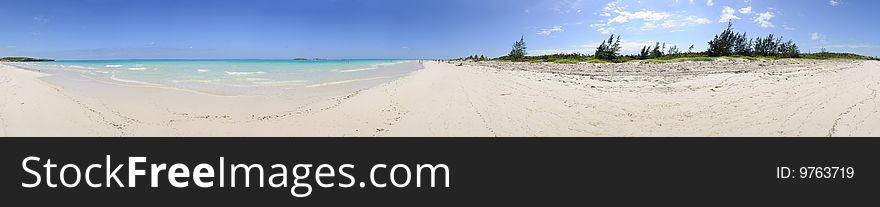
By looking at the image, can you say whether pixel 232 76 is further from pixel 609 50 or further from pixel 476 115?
pixel 609 50

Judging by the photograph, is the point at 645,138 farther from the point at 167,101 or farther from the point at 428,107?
the point at 167,101

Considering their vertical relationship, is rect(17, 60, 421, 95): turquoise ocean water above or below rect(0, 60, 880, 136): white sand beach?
above

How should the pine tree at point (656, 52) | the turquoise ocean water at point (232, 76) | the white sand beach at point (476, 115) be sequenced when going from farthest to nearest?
the pine tree at point (656, 52)
the turquoise ocean water at point (232, 76)
the white sand beach at point (476, 115)

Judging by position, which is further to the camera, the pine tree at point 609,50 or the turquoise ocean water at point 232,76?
the pine tree at point 609,50

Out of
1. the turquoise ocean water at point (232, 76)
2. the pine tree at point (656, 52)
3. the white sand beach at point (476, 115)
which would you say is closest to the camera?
the white sand beach at point (476, 115)

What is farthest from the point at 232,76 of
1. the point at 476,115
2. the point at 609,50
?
the point at 609,50

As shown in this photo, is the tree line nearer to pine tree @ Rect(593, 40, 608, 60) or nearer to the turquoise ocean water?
pine tree @ Rect(593, 40, 608, 60)

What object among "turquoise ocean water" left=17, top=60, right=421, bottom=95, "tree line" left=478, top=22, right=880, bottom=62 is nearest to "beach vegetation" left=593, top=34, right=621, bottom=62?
"tree line" left=478, top=22, right=880, bottom=62

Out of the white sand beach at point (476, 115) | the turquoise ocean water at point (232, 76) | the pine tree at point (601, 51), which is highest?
the pine tree at point (601, 51)

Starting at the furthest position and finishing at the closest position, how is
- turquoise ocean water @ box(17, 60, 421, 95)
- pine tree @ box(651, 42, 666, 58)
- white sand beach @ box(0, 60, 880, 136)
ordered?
pine tree @ box(651, 42, 666, 58) < turquoise ocean water @ box(17, 60, 421, 95) < white sand beach @ box(0, 60, 880, 136)

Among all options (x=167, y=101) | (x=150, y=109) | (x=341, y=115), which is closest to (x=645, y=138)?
A: (x=341, y=115)

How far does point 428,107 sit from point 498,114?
1.85 meters

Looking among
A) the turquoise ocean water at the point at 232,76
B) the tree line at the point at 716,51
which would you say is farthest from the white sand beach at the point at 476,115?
the tree line at the point at 716,51

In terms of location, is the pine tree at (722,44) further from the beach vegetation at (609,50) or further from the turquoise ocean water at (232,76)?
the turquoise ocean water at (232,76)
